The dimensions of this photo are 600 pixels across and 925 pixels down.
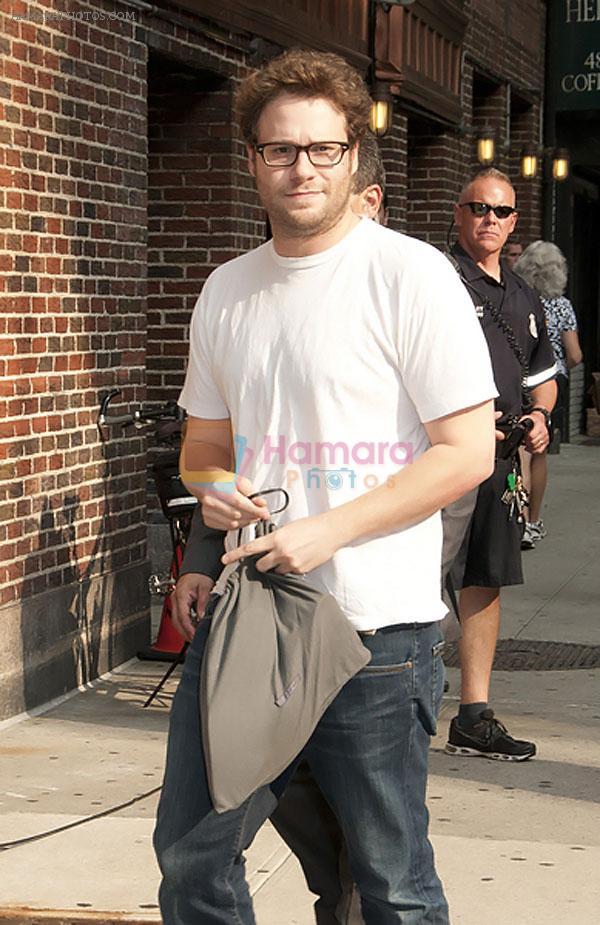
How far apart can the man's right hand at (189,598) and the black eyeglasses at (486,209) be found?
3380 millimetres

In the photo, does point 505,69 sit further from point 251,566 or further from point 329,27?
point 251,566

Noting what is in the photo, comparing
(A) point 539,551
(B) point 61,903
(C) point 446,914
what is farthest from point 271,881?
(A) point 539,551

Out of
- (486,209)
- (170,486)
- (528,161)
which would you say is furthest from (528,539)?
(528,161)

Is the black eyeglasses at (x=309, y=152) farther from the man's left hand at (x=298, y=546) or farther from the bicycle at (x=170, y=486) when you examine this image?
the bicycle at (x=170, y=486)

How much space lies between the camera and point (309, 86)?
3393mm

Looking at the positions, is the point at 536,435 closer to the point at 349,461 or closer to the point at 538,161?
the point at 349,461

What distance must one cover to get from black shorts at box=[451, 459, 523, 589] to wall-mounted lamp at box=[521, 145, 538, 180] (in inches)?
496

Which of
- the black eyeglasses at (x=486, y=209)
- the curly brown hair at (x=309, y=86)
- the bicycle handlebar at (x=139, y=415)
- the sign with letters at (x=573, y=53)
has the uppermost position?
the sign with letters at (x=573, y=53)

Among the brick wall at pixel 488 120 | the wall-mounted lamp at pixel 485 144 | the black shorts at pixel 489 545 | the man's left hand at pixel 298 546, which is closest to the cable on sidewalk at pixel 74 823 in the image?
the black shorts at pixel 489 545

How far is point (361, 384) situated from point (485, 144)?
13.3 metres

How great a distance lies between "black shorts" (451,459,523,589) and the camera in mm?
6566

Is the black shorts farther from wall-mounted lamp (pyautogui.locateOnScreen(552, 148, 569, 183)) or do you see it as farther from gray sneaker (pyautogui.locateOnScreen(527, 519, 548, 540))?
wall-mounted lamp (pyautogui.locateOnScreen(552, 148, 569, 183))

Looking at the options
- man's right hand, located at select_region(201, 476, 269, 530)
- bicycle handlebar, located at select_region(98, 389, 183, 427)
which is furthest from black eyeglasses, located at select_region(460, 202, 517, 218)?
man's right hand, located at select_region(201, 476, 269, 530)

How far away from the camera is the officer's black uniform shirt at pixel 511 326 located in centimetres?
671
